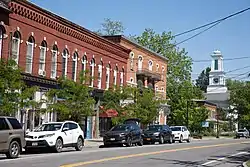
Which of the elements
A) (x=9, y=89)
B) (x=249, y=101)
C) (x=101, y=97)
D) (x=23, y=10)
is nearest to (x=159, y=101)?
(x=101, y=97)

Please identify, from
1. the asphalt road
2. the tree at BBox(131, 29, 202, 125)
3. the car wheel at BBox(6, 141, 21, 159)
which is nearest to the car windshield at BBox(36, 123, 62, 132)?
the asphalt road

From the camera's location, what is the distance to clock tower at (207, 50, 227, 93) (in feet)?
411

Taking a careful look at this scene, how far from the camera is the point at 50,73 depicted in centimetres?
3725

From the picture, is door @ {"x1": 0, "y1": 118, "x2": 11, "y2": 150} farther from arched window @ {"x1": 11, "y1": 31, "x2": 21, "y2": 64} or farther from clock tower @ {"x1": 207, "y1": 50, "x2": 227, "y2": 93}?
clock tower @ {"x1": 207, "y1": 50, "x2": 227, "y2": 93}

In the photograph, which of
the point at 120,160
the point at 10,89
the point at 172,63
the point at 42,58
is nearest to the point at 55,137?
the point at 10,89

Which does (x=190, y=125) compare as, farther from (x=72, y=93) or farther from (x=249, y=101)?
(x=72, y=93)

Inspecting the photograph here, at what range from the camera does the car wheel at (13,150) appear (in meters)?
19.8

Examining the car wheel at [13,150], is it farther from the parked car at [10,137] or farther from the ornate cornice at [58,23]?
the ornate cornice at [58,23]

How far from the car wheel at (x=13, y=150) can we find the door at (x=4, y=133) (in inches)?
15.9

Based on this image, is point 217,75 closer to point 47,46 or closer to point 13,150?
point 47,46

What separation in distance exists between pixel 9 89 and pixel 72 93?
9.44 metres

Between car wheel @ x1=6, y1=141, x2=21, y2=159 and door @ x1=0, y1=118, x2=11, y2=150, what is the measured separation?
40cm

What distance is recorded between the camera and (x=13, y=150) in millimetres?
20125

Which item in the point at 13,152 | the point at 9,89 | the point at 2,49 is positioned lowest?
the point at 13,152
